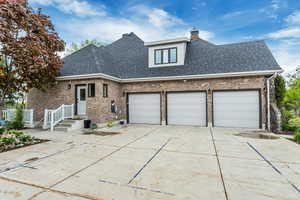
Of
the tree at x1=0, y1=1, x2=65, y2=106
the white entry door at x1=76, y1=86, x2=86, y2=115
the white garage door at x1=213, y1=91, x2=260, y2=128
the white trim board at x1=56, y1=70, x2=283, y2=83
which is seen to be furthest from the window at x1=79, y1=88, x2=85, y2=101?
the white garage door at x1=213, y1=91, x2=260, y2=128

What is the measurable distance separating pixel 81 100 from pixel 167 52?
6957 mm

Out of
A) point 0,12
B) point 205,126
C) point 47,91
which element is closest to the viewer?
point 0,12

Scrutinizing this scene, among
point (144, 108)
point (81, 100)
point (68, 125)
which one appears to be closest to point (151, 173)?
point (68, 125)

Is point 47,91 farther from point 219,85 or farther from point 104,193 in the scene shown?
point 219,85

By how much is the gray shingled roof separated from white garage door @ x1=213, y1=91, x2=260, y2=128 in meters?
1.46

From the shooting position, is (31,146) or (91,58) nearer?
(31,146)

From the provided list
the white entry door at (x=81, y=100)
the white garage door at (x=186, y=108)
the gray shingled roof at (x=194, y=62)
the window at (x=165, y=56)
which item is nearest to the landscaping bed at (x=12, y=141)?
the white entry door at (x=81, y=100)

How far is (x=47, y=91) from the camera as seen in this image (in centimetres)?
1027

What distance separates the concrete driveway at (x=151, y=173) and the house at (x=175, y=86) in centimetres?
417

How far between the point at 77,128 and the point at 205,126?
25.5ft

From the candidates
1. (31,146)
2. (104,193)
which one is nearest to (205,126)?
(104,193)

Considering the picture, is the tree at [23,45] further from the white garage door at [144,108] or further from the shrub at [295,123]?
the shrub at [295,123]

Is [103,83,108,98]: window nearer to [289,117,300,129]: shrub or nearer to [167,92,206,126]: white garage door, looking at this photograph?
[167,92,206,126]: white garage door

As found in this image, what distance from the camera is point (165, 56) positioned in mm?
11203
